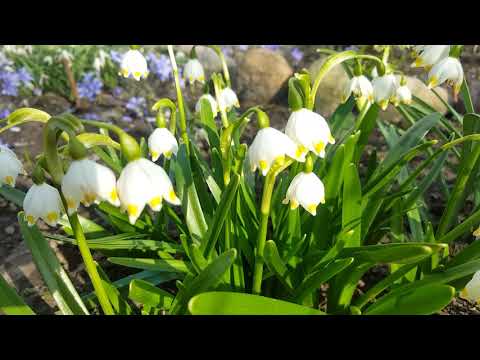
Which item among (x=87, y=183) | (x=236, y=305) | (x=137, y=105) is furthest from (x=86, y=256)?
(x=137, y=105)

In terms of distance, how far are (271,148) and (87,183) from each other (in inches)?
17.3

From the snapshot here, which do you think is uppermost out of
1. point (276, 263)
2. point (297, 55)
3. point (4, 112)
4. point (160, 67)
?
point (297, 55)

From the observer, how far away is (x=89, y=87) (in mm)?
3766

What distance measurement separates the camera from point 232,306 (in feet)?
3.90

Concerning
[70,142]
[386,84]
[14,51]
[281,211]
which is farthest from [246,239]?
[14,51]

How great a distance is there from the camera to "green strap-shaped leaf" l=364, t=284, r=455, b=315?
1.21 meters

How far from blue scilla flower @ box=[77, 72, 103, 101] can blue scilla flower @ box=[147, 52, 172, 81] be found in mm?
493

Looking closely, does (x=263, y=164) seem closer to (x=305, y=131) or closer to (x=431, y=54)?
(x=305, y=131)

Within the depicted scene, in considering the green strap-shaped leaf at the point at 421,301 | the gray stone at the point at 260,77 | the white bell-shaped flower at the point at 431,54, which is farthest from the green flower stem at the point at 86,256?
the gray stone at the point at 260,77

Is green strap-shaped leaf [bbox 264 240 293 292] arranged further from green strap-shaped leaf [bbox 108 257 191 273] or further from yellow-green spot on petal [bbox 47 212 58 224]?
yellow-green spot on petal [bbox 47 212 58 224]

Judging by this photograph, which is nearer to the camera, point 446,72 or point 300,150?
point 300,150

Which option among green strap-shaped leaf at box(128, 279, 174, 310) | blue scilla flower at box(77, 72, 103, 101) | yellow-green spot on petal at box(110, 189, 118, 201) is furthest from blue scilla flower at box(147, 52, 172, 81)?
yellow-green spot on petal at box(110, 189, 118, 201)

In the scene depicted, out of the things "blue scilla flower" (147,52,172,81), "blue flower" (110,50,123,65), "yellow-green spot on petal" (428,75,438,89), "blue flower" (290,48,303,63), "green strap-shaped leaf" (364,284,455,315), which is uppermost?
"blue flower" (290,48,303,63)

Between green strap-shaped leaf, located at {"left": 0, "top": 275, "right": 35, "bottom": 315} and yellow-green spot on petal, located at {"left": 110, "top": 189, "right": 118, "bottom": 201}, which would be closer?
yellow-green spot on petal, located at {"left": 110, "top": 189, "right": 118, "bottom": 201}
